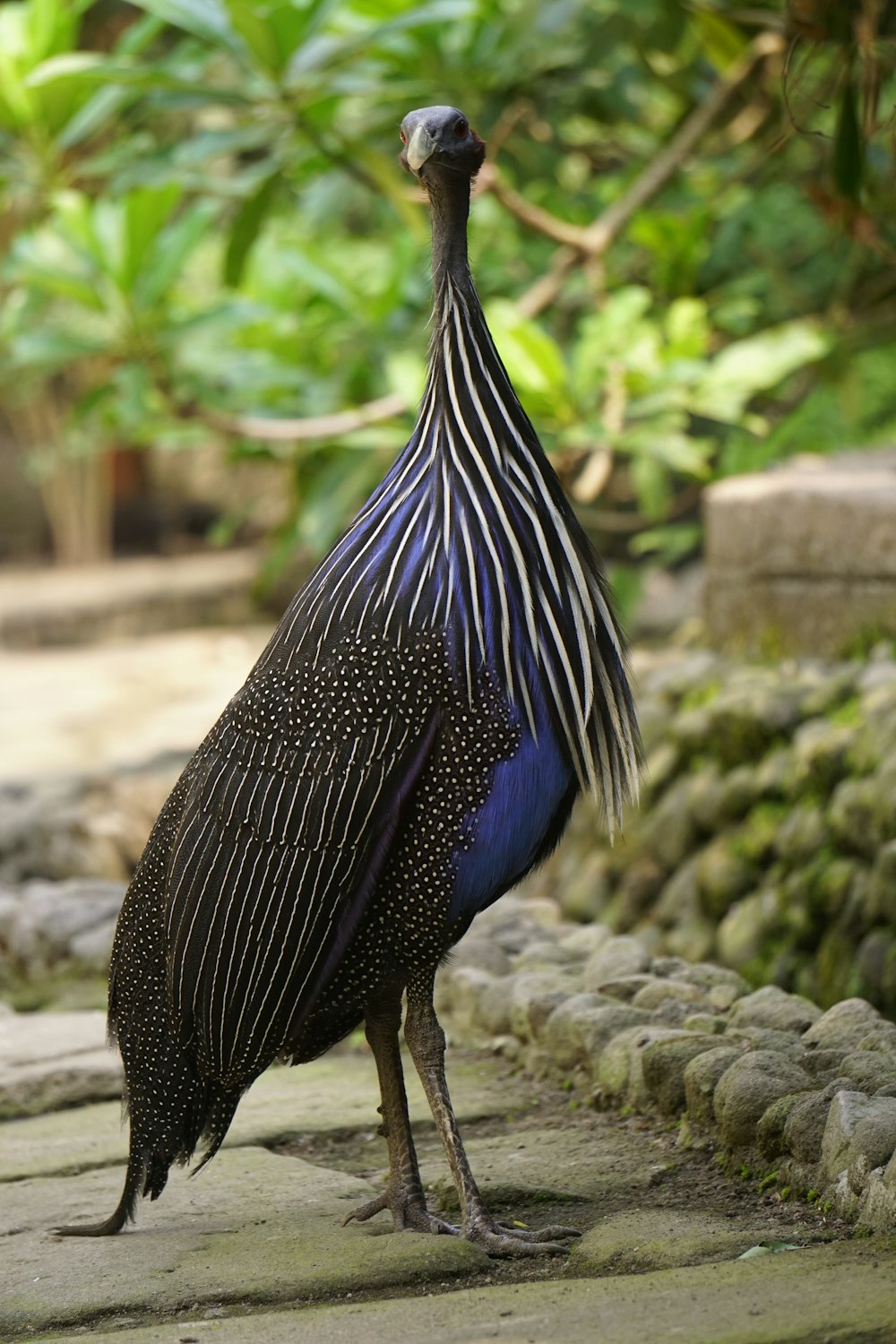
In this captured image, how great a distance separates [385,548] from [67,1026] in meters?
2.25

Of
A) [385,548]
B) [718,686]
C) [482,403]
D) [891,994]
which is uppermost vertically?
[482,403]

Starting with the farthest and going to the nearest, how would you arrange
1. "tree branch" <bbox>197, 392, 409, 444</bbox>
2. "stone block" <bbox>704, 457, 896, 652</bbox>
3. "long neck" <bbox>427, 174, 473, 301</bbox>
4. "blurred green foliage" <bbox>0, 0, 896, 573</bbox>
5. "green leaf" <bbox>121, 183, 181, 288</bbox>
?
"tree branch" <bbox>197, 392, 409, 444</bbox> < "green leaf" <bbox>121, 183, 181, 288</bbox> < "blurred green foliage" <bbox>0, 0, 896, 573</bbox> < "stone block" <bbox>704, 457, 896, 652</bbox> < "long neck" <bbox>427, 174, 473, 301</bbox>

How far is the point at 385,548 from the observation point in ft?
9.40

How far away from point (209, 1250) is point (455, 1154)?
0.48 m

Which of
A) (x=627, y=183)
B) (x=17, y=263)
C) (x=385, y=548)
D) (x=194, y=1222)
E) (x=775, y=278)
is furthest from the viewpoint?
(x=775, y=278)

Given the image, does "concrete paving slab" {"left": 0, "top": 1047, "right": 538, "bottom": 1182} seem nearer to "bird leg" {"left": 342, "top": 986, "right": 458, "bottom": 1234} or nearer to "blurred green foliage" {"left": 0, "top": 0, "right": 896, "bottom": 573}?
"bird leg" {"left": 342, "top": 986, "right": 458, "bottom": 1234}

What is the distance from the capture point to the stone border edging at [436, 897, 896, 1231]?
2742 millimetres

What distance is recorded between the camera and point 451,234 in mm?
2887

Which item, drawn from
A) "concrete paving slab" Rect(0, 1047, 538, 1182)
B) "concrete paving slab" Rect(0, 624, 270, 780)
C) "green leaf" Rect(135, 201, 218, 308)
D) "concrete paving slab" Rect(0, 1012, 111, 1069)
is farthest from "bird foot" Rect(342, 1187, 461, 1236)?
"concrete paving slab" Rect(0, 624, 270, 780)

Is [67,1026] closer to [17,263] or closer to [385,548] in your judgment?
[385,548]

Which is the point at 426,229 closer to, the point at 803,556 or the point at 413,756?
the point at 803,556

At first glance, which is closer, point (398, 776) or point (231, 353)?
point (398, 776)

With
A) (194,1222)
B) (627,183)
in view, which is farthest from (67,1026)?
(627,183)

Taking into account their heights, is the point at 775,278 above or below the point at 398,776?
above
